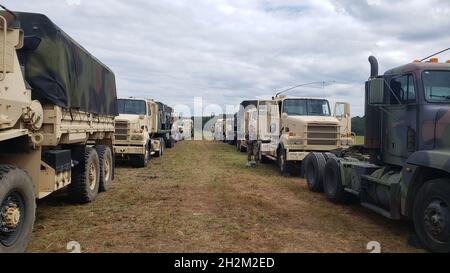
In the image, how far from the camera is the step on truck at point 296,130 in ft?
46.7

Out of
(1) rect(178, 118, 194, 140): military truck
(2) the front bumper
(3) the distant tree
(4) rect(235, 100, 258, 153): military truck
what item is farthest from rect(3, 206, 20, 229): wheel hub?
(1) rect(178, 118, 194, 140): military truck

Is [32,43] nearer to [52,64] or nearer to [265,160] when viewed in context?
[52,64]

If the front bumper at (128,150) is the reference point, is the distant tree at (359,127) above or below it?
above

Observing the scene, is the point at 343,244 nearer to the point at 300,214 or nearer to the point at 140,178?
the point at 300,214

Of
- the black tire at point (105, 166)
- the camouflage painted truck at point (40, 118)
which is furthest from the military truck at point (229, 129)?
the camouflage painted truck at point (40, 118)

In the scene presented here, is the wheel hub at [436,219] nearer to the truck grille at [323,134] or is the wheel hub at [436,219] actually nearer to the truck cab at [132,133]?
the truck grille at [323,134]

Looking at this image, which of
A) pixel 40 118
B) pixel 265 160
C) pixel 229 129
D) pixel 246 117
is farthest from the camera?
pixel 229 129

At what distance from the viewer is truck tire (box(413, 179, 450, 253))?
5.42 meters

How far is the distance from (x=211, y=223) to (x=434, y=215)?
3.44 m

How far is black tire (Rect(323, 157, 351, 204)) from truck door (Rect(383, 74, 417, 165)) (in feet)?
5.01

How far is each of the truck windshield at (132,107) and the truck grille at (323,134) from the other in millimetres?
7492

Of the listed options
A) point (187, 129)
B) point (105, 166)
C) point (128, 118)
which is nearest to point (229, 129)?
point (187, 129)

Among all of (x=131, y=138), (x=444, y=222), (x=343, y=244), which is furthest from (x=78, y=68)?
(x=131, y=138)

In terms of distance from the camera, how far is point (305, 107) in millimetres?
15672
